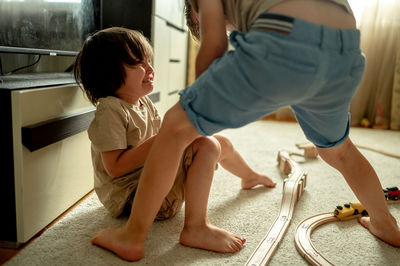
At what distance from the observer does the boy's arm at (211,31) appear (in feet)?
2.16

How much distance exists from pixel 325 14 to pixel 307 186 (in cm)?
75

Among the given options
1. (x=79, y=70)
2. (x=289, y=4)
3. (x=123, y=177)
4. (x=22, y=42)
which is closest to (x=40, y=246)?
(x=123, y=177)

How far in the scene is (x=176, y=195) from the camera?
37.1 inches

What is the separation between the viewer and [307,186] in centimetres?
125

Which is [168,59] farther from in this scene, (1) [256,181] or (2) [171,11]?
(1) [256,181]

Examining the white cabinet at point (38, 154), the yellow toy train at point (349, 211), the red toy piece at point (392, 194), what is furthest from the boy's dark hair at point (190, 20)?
the red toy piece at point (392, 194)

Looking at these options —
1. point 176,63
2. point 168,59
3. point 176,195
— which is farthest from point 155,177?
point 176,63

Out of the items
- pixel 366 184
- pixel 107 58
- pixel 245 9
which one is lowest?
pixel 366 184

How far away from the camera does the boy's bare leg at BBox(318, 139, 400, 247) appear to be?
2.82 feet

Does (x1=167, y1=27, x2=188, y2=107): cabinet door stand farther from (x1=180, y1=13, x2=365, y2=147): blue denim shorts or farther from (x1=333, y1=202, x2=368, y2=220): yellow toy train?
(x1=180, y1=13, x2=365, y2=147): blue denim shorts

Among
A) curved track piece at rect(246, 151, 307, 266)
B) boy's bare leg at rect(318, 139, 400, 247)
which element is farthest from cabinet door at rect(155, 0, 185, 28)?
boy's bare leg at rect(318, 139, 400, 247)

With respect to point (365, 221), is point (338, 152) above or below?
above

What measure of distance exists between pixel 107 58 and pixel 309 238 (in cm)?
66

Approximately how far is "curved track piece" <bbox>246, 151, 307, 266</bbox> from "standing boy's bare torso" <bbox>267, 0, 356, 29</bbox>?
0.49 metres
